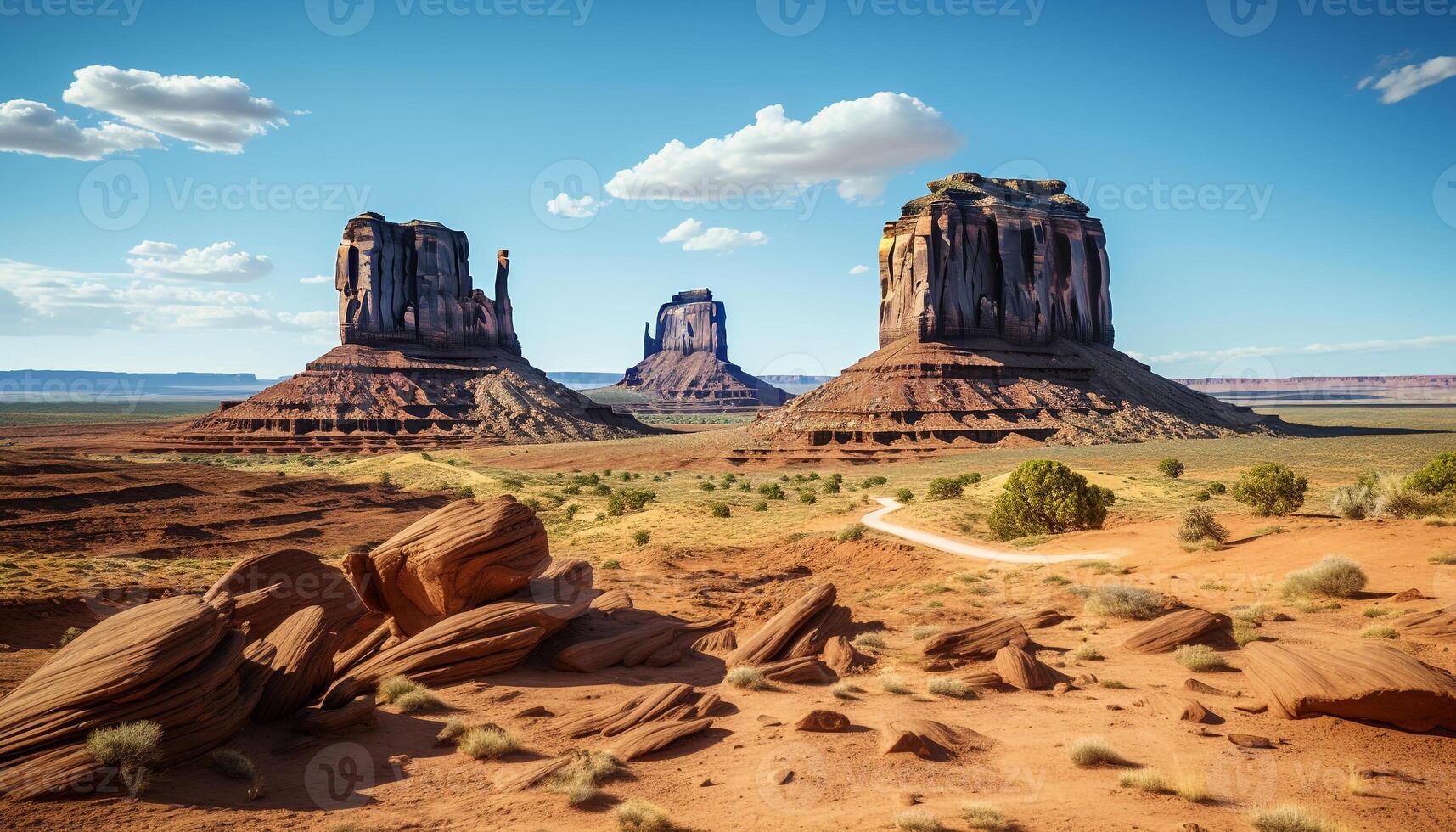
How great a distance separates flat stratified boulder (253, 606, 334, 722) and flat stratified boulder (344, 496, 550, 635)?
5.94ft

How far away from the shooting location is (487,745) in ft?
30.8

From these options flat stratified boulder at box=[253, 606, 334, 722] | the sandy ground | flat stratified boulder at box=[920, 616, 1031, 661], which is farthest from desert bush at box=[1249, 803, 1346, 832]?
flat stratified boulder at box=[253, 606, 334, 722]

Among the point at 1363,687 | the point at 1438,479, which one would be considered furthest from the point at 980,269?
the point at 1363,687

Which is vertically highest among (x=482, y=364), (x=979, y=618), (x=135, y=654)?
(x=482, y=364)

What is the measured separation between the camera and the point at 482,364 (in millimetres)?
97312

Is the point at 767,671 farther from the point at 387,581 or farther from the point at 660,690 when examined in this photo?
the point at 387,581

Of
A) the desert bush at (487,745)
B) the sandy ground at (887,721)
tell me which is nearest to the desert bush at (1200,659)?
the sandy ground at (887,721)

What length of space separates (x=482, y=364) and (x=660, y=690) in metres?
92.1

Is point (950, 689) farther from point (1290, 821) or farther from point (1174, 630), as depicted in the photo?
point (1290, 821)

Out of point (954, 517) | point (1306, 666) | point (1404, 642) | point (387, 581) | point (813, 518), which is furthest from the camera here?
point (813, 518)

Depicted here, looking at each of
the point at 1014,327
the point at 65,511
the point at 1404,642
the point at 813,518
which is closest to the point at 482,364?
the point at 1014,327

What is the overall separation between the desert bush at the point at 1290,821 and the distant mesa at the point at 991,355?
54.6 metres

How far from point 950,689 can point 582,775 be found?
19.3 ft

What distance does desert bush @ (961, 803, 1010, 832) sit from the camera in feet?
23.6
